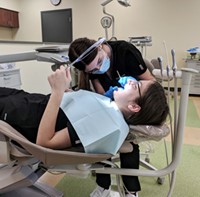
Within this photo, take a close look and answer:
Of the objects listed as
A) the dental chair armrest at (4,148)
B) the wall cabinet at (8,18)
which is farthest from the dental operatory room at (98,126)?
the wall cabinet at (8,18)

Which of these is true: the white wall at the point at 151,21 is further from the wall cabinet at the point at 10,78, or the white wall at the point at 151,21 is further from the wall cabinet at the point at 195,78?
the wall cabinet at the point at 10,78

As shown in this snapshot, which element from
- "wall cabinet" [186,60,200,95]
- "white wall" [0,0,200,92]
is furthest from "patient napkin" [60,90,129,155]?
"wall cabinet" [186,60,200,95]

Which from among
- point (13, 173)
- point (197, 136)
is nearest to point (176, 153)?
point (13, 173)

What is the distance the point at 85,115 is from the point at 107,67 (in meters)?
0.65

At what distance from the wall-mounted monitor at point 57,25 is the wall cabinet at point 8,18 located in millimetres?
884

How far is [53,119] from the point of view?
0.83m

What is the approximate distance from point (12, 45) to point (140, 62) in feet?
8.40

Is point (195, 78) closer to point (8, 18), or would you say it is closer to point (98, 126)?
point (98, 126)

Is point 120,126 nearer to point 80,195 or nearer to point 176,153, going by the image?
point 176,153

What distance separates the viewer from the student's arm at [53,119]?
32.9 inches

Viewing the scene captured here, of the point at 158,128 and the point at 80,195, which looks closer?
the point at 158,128

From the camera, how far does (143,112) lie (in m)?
0.90

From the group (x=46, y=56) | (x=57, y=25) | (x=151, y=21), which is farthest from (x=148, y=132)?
(x=57, y=25)

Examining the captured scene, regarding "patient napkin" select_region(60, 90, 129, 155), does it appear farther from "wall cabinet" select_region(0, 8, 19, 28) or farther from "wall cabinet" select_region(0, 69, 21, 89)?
"wall cabinet" select_region(0, 8, 19, 28)
